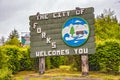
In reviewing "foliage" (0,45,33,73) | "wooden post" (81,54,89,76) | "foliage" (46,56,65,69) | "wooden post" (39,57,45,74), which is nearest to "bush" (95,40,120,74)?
"wooden post" (81,54,89,76)

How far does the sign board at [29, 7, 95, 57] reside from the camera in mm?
25344

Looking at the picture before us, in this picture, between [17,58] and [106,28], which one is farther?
[106,28]

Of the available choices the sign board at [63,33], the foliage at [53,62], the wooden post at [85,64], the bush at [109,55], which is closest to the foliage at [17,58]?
the foliage at [53,62]

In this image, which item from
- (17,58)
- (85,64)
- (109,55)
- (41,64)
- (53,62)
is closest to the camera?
(85,64)

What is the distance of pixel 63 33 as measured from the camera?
2625cm

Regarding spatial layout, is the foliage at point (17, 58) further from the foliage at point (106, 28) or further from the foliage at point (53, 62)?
the foliage at point (106, 28)

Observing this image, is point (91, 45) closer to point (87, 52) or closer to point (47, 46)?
point (87, 52)

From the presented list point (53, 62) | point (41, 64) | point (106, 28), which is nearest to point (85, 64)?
point (41, 64)

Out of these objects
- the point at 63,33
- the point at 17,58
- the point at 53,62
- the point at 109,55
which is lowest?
the point at 53,62

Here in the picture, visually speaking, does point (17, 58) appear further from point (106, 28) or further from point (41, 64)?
point (106, 28)

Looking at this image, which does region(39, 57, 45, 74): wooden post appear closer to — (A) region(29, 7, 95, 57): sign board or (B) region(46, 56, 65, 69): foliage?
(A) region(29, 7, 95, 57): sign board

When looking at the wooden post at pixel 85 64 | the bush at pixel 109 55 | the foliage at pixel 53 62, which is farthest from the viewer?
the foliage at pixel 53 62

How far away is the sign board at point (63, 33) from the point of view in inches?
998

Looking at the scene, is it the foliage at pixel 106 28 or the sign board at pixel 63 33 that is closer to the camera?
the sign board at pixel 63 33
